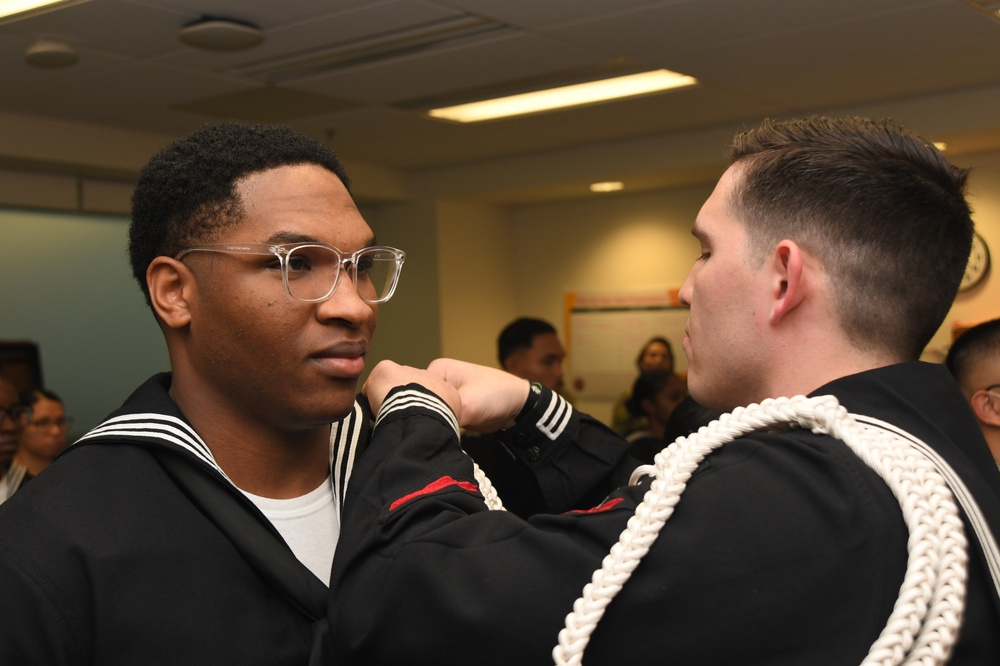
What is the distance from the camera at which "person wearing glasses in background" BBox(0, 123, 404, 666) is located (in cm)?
114

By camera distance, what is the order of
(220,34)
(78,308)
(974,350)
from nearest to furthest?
(974,350) < (220,34) < (78,308)

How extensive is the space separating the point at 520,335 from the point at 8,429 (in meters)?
2.38

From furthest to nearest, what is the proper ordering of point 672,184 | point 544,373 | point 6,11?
point 672,184 → point 544,373 → point 6,11

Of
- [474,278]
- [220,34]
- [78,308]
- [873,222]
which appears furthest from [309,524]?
[474,278]

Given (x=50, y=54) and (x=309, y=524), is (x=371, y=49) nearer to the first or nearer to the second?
(x=50, y=54)

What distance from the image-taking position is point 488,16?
3.80 m

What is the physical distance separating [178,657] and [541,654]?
1.44ft

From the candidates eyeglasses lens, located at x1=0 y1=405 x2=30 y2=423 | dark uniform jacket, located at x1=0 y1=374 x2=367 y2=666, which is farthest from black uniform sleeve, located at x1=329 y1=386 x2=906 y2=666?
eyeglasses lens, located at x1=0 y1=405 x2=30 y2=423

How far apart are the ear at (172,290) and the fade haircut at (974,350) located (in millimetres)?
1954

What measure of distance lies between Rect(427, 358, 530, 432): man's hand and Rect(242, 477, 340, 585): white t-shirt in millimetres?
237

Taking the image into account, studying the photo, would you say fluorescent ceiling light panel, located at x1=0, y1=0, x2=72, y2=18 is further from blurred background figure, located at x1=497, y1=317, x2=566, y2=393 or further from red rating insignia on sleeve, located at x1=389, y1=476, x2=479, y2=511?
red rating insignia on sleeve, located at x1=389, y1=476, x2=479, y2=511

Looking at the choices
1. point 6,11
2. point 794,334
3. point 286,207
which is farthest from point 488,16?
point 794,334

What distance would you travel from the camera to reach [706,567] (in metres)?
1.01

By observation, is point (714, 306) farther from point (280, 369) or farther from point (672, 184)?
point (672, 184)
